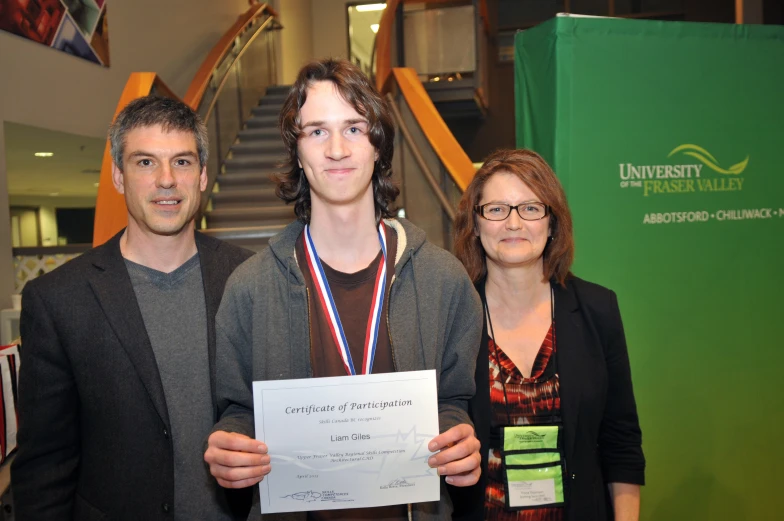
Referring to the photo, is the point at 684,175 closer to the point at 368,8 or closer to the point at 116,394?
the point at 116,394

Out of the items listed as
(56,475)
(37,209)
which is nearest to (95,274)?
(56,475)

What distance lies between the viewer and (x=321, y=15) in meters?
15.6

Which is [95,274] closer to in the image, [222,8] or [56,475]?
[56,475]

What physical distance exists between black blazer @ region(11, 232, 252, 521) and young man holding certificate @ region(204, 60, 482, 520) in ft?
1.41

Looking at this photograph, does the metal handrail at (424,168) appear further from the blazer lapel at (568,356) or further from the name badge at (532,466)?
the name badge at (532,466)

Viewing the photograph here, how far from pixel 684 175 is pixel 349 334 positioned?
2.00 meters

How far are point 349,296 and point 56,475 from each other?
3.56 feet

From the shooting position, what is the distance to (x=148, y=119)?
215 cm

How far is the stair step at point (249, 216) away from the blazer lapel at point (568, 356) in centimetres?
442

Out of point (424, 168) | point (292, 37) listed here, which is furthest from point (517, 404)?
point (292, 37)

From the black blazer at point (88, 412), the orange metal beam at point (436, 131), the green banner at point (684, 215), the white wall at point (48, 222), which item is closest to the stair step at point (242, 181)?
the orange metal beam at point (436, 131)

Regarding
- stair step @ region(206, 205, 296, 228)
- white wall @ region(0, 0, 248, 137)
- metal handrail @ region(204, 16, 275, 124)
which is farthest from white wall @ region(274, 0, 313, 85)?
stair step @ region(206, 205, 296, 228)

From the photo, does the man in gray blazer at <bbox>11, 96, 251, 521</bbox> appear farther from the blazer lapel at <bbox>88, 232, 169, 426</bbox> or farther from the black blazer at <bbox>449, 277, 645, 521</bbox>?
the black blazer at <bbox>449, 277, 645, 521</bbox>

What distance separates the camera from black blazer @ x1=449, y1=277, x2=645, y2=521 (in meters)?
1.95
